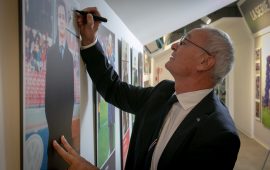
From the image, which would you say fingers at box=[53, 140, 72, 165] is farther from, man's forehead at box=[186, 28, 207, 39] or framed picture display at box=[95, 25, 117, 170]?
man's forehead at box=[186, 28, 207, 39]

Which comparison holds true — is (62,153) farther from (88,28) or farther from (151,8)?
(151,8)

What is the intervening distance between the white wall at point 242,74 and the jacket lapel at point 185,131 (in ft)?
23.9

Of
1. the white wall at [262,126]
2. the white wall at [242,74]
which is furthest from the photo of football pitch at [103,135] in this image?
the white wall at [242,74]

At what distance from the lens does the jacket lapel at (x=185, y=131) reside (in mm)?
1340

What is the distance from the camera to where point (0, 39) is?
29.7 inches

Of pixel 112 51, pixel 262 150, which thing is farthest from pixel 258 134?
pixel 112 51

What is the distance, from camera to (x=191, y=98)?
1548 millimetres

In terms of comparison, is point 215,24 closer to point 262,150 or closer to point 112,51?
point 262,150

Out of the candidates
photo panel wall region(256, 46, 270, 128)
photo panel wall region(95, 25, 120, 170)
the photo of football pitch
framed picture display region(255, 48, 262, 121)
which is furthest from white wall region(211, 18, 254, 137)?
the photo of football pitch

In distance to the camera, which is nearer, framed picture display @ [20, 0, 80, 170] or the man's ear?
framed picture display @ [20, 0, 80, 170]

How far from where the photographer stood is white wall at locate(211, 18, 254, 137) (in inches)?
326

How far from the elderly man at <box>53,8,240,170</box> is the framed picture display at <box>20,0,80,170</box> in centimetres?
14

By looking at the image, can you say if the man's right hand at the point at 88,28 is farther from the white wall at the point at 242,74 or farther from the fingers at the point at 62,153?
the white wall at the point at 242,74

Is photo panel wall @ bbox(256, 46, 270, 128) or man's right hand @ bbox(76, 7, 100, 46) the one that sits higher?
man's right hand @ bbox(76, 7, 100, 46)
